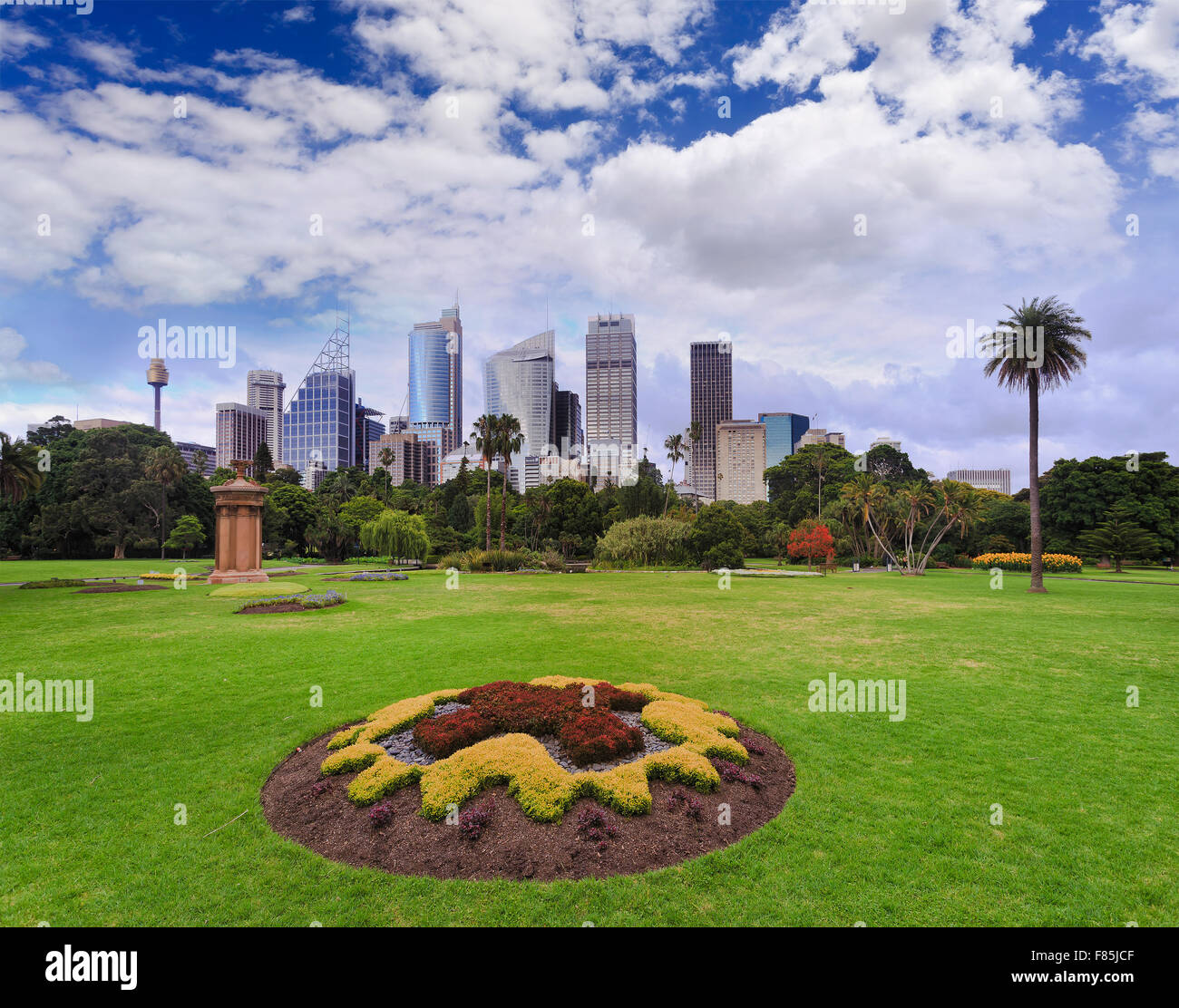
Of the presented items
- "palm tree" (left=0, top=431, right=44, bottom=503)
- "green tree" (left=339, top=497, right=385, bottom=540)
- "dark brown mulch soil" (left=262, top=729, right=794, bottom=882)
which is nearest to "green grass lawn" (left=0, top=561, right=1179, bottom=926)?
"dark brown mulch soil" (left=262, top=729, right=794, bottom=882)

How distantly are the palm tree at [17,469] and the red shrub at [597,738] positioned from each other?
35247 millimetres

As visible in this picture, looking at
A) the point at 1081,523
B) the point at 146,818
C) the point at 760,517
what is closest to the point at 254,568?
the point at 146,818

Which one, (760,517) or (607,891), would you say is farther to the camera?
(760,517)

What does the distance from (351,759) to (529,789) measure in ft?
7.15

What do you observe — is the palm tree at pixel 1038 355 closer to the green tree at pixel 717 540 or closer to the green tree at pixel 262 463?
the green tree at pixel 717 540

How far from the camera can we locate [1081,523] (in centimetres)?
4669

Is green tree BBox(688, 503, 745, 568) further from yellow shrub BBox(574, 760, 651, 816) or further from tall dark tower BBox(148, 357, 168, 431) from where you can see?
tall dark tower BBox(148, 357, 168, 431)

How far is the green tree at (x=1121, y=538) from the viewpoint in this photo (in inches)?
1650

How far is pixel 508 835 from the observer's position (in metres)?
4.72

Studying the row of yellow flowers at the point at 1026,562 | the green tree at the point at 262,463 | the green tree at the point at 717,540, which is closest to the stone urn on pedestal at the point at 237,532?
the green tree at the point at 717,540

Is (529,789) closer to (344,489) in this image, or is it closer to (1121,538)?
(1121,538)

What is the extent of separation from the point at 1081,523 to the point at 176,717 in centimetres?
6151
